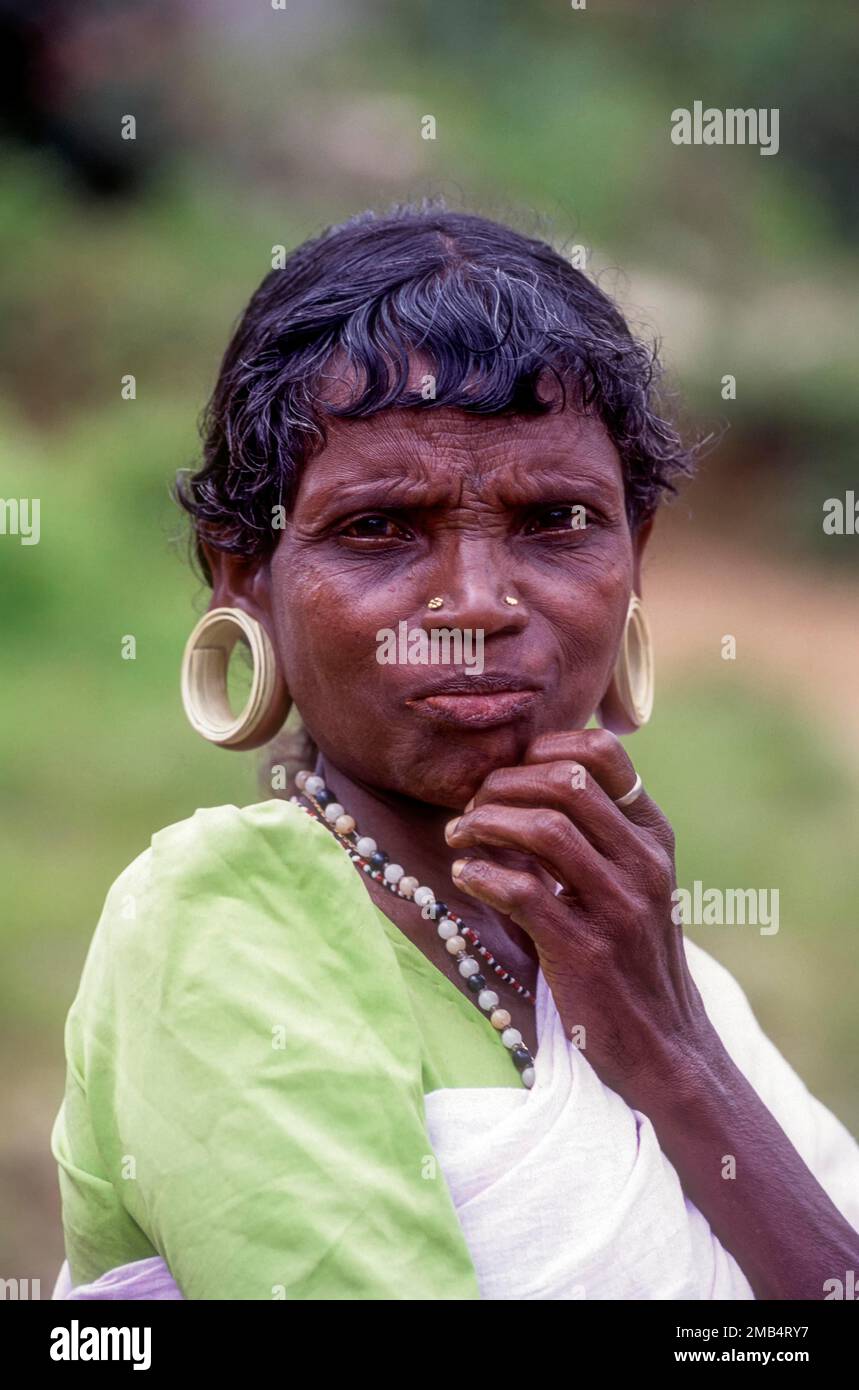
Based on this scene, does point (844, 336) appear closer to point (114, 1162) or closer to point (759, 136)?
point (759, 136)

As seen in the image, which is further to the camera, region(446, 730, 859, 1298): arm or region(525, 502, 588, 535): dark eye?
region(525, 502, 588, 535): dark eye

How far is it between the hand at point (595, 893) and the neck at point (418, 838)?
13 cm

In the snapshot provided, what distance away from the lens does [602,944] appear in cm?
193

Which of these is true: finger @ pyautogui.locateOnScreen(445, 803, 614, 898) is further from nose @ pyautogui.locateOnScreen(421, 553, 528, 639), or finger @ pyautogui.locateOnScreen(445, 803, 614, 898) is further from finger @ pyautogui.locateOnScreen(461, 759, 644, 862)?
nose @ pyautogui.locateOnScreen(421, 553, 528, 639)

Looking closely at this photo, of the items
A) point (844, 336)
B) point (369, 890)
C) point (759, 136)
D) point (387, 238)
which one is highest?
point (759, 136)

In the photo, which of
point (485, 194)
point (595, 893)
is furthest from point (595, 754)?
point (485, 194)

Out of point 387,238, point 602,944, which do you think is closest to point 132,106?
point 387,238

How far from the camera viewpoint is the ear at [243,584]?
87.1 inches

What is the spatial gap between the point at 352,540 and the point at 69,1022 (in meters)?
0.71

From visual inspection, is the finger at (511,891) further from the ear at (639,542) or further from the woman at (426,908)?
the ear at (639,542)

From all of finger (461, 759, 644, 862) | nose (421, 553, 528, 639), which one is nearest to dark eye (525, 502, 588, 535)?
nose (421, 553, 528, 639)

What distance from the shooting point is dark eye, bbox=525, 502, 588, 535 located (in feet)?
6.79

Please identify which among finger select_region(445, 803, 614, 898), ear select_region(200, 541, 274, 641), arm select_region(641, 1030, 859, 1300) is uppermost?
ear select_region(200, 541, 274, 641)

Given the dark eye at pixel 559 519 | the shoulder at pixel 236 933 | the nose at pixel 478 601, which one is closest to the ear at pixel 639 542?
the dark eye at pixel 559 519
